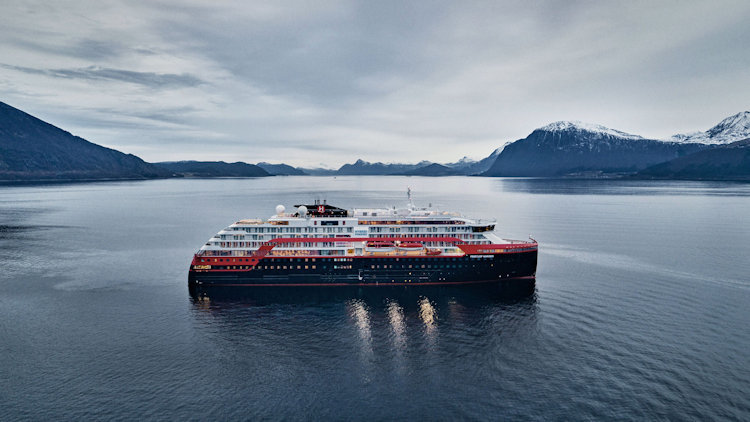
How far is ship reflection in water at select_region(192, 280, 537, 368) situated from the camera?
35.8 metres

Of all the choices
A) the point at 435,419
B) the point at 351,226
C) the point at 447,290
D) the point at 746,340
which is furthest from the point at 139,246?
the point at 746,340

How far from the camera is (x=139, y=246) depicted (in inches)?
3356

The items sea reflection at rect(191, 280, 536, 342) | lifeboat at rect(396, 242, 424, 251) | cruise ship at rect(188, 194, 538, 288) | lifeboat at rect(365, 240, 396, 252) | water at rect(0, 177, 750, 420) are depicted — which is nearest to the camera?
water at rect(0, 177, 750, 420)

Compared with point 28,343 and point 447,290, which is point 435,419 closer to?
point 447,290

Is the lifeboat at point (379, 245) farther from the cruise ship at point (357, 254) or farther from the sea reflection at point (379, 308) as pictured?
the sea reflection at point (379, 308)

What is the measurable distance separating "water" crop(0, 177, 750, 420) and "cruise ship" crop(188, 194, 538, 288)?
3192mm

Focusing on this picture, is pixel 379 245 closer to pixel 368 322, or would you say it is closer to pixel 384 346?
pixel 368 322

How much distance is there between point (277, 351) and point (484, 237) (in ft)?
114

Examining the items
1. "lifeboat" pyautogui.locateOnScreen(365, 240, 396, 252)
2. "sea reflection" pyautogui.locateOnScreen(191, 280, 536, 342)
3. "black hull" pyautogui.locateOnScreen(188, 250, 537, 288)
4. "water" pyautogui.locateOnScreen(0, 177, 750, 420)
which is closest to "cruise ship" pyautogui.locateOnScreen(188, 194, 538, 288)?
"lifeboat" pyautogui.locateOnScreen(365, 240, 396, 252)

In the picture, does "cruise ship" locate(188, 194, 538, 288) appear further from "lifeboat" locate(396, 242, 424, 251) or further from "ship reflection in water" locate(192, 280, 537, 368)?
"ship reflection in water" locate(192, 280, 537, 368)

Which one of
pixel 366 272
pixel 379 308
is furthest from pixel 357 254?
pixel 379 308

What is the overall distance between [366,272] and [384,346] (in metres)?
18.2

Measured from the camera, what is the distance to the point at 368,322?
43.6 meters

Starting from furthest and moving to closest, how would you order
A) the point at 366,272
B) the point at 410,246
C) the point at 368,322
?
the point at 410,246
the point at 366,272
the point at 368,322
